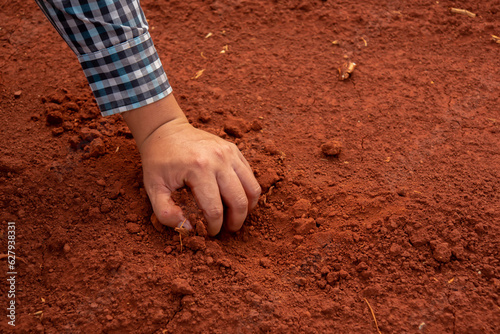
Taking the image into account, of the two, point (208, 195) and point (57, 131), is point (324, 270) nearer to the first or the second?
point (208, 195)

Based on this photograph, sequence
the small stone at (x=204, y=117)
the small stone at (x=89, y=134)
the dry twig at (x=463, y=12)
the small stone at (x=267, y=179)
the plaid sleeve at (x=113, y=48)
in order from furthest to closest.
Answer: the dry twig at (x=463, y=12)
the small stone at (x=204, y=117)
the small stone at (x=89, y=134)
the small stone at (x=267, y=179)
the plaid sleeve at (x=113, y=48)

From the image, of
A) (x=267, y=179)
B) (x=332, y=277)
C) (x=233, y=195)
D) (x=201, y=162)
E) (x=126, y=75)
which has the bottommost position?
(x=332, y=277)

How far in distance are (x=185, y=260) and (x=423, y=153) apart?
3.11 ft

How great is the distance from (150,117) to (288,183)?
0.52 m

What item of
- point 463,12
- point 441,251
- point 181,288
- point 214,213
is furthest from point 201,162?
point 463,12

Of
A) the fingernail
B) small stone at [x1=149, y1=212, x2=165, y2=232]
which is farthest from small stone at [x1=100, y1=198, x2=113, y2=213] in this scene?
the fingernail

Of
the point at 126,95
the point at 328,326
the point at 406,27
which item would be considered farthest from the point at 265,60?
the point at 328,326

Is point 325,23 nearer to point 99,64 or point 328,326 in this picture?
point 99,64

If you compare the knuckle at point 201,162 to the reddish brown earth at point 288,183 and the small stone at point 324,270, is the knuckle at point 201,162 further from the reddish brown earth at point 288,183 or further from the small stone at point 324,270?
the small stone at point 324,270

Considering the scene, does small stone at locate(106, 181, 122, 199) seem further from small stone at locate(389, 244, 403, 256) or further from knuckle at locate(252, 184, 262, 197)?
small stone at locate(389, 244, 403, 256)

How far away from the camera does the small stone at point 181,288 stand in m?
1.28

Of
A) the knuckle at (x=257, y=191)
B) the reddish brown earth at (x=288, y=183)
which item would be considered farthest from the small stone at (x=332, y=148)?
the knuckle at (x=257, y=191)

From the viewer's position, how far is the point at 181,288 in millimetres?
1281

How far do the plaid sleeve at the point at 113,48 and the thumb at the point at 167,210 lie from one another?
11.4 inches
